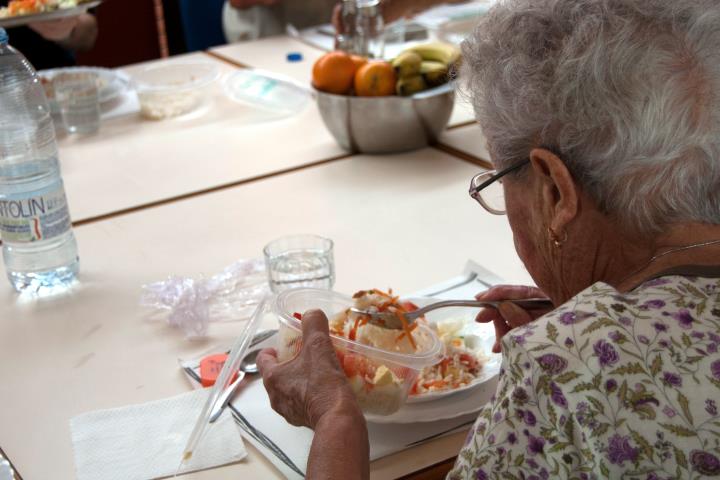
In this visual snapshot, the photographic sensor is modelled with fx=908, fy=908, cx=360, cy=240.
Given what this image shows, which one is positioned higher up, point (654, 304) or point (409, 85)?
point (654, 304)

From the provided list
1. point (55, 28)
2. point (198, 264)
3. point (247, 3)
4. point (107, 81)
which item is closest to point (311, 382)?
point (198, 264)

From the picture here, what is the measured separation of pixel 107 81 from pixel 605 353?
78.3 inches

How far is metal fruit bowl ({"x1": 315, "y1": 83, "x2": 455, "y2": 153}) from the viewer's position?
2049 millimetres

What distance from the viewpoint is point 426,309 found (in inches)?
50.8

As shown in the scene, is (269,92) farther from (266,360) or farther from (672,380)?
(672,380)

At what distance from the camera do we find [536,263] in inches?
42.9

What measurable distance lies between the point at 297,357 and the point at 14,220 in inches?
24.0

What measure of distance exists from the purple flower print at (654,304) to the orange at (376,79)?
1248mm

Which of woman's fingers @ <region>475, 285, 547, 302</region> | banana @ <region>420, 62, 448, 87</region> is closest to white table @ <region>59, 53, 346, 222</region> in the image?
banana @ <region>420, 62, 448, 87</region>

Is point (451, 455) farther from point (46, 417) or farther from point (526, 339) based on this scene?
point (46, 417)

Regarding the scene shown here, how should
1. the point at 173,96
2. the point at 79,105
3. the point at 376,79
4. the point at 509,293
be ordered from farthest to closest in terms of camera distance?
the point at 173,96 < the point at 79,105 < the point at 376,79 < the point at 509,293

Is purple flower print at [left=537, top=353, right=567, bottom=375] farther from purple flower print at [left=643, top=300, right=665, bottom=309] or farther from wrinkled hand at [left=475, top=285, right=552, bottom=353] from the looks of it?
wrinkled hand at [left=475, top=285, right=552, bottom=353]

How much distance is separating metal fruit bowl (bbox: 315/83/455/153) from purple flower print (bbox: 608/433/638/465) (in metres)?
1.30

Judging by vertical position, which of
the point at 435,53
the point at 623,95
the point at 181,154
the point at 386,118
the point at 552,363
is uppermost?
the point at 623,95
